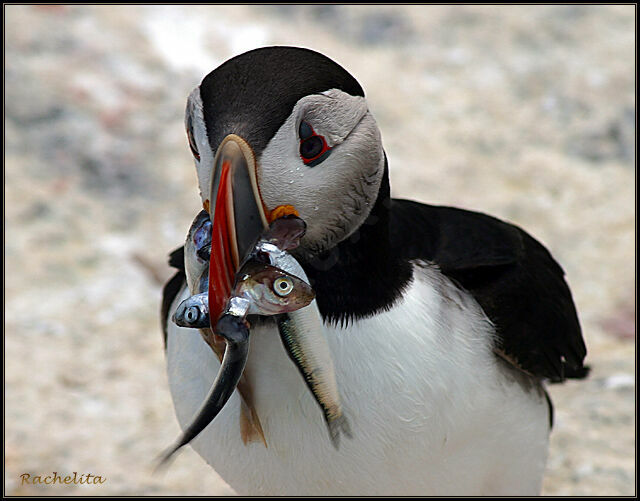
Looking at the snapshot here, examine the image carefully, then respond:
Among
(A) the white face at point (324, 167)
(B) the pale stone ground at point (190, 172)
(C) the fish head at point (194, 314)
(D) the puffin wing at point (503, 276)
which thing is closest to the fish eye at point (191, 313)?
(C) the fish head at point (194, 314)

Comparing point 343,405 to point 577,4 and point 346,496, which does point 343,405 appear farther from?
point 577,4

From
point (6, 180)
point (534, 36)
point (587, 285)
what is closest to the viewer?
point (587, 285)

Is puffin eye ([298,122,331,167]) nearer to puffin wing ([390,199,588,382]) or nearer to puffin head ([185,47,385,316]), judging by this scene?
puffin head ([185,47,385,316])

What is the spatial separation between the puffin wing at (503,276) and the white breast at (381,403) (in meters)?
0.06

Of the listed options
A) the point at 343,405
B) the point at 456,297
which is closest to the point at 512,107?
the point at 456,297

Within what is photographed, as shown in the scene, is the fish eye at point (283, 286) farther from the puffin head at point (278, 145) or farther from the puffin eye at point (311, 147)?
the puffin eye at point (311, 147)

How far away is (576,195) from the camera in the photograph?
16.2 feet

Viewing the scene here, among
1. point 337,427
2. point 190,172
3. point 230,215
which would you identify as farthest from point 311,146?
point 190,172

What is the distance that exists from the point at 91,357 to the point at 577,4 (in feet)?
13.9

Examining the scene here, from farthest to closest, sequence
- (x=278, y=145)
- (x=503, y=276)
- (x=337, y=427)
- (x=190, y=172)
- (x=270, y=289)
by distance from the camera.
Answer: (x=190, y=172), (x=503, y=276), (x=337, y=427), (x=278, y=145), (x=270, y=289)

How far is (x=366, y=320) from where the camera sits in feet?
6.55

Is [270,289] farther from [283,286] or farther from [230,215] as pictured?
[230,215]

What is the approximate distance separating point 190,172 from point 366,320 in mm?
3187

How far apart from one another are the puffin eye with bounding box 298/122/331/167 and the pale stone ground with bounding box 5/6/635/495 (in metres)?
1.87
